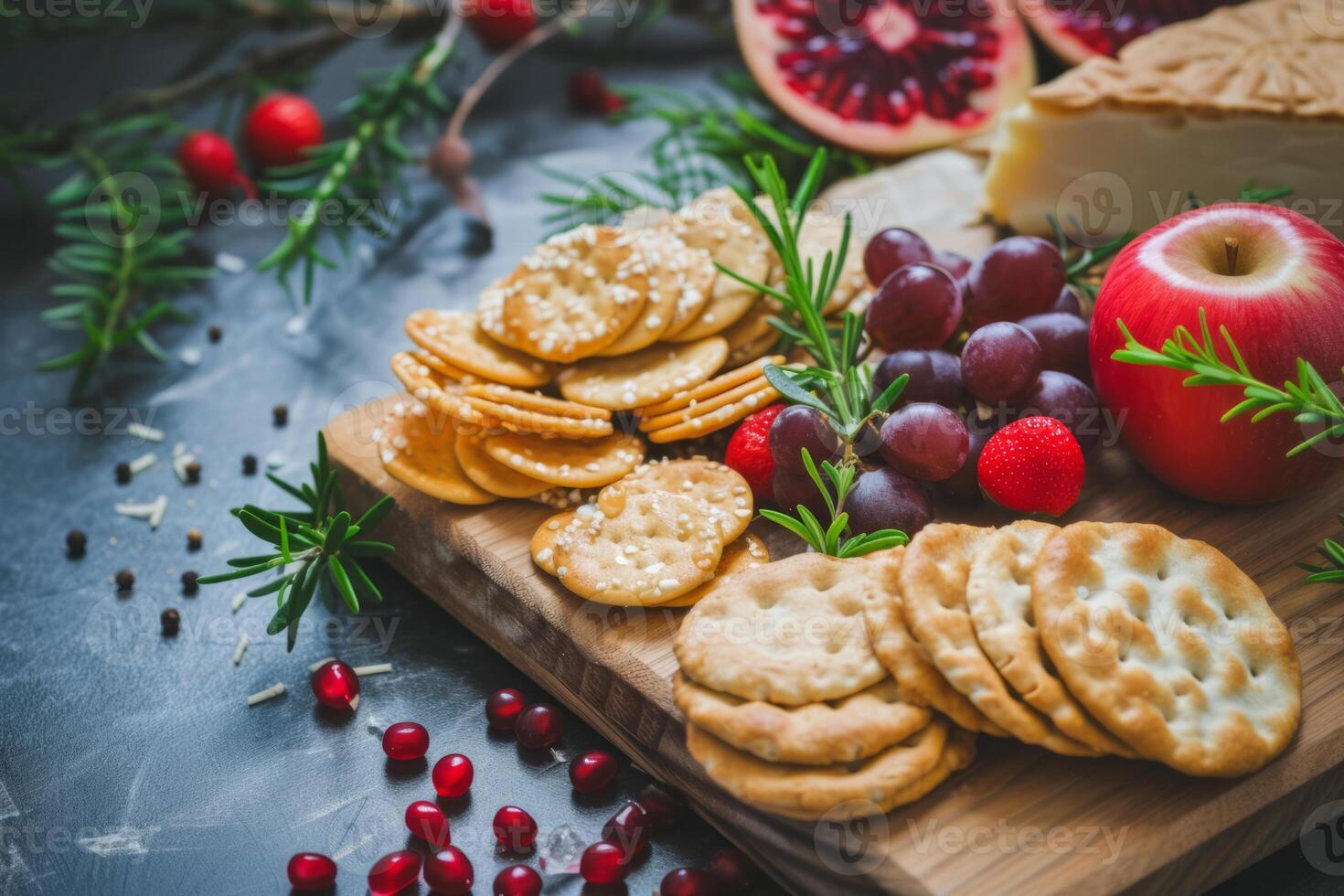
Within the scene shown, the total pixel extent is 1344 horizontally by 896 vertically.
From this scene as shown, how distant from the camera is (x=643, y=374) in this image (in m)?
1.76

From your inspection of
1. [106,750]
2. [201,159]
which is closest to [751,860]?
[106,750]

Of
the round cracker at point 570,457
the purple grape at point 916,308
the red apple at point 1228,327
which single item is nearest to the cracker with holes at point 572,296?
the round cracker at point 570,457

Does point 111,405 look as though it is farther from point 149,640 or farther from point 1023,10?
point 1023,10

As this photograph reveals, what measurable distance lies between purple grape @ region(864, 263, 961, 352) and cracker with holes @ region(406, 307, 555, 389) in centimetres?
49

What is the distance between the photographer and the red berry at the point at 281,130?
2625 millimetres

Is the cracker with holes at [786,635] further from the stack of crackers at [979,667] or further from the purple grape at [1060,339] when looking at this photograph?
the purple grape at [1060,339]

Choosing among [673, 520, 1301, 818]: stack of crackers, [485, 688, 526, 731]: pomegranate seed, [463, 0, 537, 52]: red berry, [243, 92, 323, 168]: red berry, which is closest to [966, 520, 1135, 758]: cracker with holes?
[673, 520, 1301, 818]: stack of crackers

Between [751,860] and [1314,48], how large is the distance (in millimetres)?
1718

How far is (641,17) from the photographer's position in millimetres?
3082

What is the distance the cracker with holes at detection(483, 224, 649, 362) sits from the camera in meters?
1.74

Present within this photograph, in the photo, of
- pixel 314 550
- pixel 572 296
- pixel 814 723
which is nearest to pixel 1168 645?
pixel 814 723

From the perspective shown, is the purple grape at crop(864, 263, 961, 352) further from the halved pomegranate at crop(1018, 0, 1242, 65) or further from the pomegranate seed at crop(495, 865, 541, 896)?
the halved pomegranate at crop(1018, 0, 1242, 65)

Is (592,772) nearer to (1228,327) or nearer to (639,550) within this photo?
(639,550)

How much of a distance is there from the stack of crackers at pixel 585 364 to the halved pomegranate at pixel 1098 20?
1010mm
